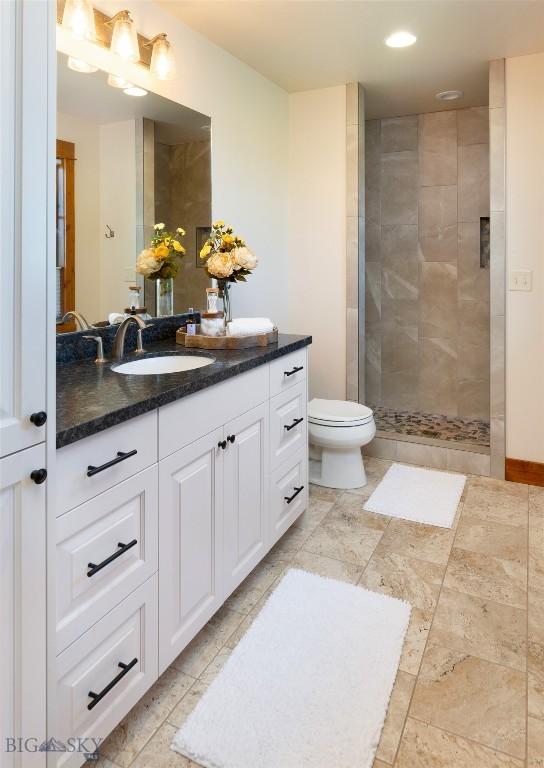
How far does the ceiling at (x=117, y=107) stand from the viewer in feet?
6.28

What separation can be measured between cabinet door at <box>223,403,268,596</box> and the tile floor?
0.58ft

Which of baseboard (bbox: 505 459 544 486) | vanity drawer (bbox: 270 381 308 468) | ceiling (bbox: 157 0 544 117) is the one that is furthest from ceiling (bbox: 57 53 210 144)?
baseboard (bbox: 505 459 544 486)

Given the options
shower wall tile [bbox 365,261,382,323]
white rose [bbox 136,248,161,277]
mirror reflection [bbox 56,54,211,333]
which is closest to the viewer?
mirror reflection [bbox 56,54,211,333]

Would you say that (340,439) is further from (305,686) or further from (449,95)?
(449,95)

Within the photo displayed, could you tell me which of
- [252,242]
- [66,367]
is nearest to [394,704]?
[66,367]

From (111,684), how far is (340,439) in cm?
187

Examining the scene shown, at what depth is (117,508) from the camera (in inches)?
50.5

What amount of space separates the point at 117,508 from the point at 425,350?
3319 mm

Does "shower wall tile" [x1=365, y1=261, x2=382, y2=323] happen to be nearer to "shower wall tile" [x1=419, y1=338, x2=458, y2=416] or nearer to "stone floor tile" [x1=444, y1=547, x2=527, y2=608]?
"shower wall tile" [x1=419, y1=338, x2=458, y2=416]

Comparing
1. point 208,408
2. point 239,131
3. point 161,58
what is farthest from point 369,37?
point 208,408

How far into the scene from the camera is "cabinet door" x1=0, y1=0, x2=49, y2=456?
2.90ft

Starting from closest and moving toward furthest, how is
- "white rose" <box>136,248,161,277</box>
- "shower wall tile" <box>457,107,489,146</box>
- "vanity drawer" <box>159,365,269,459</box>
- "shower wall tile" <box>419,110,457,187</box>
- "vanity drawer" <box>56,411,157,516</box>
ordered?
"vanity drawer" <box>56,411,157,516</box>, "vanity drawer" <box>159,365,269,459</box>, "white rose" <box>136,248,161,277</box>, "shower wall tile" <box>457,107,489,146</box>, "shower wall tile" <box>419,110,457,187</box>

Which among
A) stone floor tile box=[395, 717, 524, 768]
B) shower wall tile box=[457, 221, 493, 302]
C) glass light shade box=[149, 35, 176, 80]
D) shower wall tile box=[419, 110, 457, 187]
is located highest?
shower wall tile box=[419, 110, 457, 187]

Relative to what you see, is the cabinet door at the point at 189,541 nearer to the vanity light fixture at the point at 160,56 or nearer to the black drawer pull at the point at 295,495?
the black drawer pull at the point at 295,495
